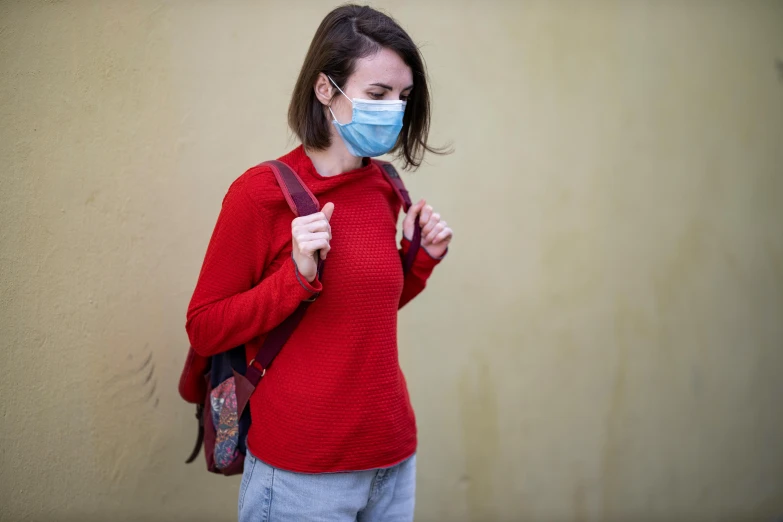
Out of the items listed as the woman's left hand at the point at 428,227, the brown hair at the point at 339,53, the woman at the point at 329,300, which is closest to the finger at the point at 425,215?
the woman's left hand at the point at 428,227

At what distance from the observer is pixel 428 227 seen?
76.0 inches

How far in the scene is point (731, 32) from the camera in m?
3.40

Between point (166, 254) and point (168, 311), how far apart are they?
18 centimetres

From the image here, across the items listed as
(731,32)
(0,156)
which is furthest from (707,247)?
(0,156)

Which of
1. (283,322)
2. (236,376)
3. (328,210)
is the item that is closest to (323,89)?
(328,210)

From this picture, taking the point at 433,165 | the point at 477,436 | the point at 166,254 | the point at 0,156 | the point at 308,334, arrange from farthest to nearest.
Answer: the point at 477,436, the point at 433,165, the point at 166,254, the point at 0,156, the point at 308,334

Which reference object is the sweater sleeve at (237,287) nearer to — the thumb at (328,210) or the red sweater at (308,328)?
the red sweater at (308,328)

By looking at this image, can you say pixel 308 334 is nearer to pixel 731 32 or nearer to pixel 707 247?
pixel 707 247

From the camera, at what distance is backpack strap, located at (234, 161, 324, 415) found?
164cm

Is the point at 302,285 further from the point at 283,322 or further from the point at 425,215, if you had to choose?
the point at 425,215

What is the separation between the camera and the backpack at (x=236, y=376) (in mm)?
1676

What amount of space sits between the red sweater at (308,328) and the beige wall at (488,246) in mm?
593

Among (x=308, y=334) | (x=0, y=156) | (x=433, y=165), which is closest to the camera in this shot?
(x=308, y=334)

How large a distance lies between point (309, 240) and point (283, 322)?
252 millimetres
